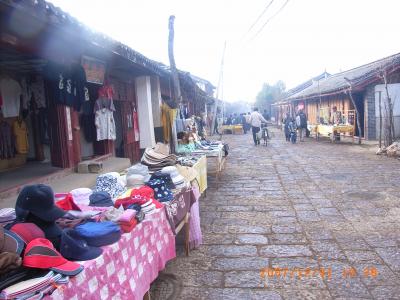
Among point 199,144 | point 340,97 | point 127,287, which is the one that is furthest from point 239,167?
point 340,97

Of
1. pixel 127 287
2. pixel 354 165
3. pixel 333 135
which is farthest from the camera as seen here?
pixel 333 135

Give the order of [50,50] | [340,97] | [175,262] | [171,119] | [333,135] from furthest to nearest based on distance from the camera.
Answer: [340,97]
[333,135]
[171,119]
[50,50]
[175,262]

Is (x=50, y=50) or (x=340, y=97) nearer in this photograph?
(x=50, y=50)

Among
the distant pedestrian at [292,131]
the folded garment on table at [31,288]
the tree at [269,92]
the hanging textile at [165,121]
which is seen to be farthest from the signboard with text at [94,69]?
the tree at [269,92]

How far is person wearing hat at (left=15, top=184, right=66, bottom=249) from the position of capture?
2748 millimetres

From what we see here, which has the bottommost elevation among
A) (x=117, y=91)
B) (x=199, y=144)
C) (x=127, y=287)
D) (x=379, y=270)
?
(x=379, y=270)

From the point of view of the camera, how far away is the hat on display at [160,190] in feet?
15.2

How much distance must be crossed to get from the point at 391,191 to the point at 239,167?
5.07 metres

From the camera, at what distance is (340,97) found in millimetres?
20906

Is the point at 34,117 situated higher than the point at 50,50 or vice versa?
the point at 50,50

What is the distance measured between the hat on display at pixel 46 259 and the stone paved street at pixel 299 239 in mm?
1808

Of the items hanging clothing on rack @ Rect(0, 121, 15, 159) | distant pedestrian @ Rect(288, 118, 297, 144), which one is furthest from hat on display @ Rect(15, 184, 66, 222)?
distant pedestrian @ Rect(288, 118, 297, 144)

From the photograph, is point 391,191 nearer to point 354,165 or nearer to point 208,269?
point 354,165
